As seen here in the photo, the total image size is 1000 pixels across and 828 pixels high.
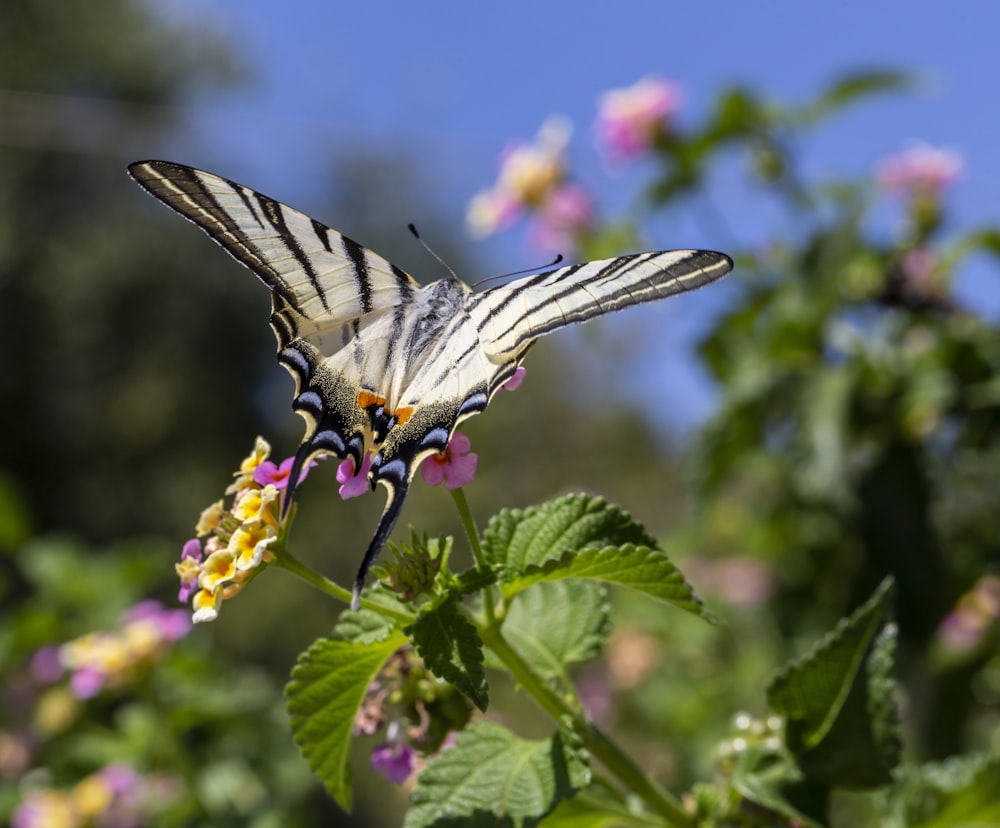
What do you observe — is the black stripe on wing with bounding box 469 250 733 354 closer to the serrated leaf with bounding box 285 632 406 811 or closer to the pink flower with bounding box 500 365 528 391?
the pink flower with bounding box 500 365 528 391

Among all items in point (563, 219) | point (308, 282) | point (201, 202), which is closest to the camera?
point (201, 202)

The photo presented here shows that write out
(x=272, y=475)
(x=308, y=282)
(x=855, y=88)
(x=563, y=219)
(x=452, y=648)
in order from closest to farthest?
(x=452, y=648), (x=272, y=475), (x=308, y=282), (x=855, y=88), (x=563, y=219)

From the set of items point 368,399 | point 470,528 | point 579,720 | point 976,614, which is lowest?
point 976,614

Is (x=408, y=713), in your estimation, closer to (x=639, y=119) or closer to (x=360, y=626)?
(x=360, y=626)

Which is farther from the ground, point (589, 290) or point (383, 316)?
point (383, 316)

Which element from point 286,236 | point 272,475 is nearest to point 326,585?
point 272,475

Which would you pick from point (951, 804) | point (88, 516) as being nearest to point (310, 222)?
point (951, 804)
